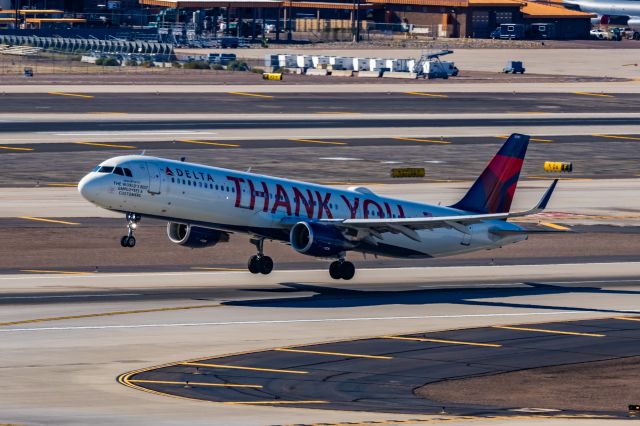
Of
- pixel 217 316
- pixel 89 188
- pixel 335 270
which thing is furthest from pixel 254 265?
pixel 89 188

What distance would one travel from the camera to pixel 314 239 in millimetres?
64125

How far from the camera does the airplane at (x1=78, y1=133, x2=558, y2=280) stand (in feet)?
205

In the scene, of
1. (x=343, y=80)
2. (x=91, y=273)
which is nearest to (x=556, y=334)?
(x=91, y=273)

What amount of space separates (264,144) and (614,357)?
76.9m

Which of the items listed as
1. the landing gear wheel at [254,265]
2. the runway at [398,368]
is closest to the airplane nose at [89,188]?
the landing gear wheel at [254,265]

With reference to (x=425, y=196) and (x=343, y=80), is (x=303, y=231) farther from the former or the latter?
(x=343, y=80)

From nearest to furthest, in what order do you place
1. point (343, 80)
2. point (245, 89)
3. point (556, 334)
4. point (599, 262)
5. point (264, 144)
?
point (556, 334) < point (599, 262) < point (264, 144) < point (245, 89) < point (343, 80)

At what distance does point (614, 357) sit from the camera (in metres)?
51.1

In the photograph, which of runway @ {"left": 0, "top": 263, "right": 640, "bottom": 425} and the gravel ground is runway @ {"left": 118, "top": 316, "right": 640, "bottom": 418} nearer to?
the gravel ground

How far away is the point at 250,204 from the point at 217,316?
8104 millimetres

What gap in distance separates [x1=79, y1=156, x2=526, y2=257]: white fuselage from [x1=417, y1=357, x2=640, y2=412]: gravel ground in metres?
20.1

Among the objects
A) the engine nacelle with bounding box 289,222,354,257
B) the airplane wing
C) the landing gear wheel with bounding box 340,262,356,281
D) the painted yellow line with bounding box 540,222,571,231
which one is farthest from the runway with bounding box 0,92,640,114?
the engine nacelle with bounding box 289,222,354,257

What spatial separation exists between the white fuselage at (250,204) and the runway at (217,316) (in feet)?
7.39

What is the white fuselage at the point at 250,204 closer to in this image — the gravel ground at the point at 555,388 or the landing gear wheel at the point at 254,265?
the landing gear wheel at the point at 254,265
